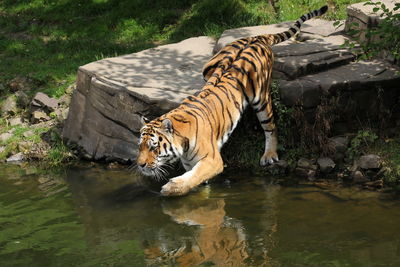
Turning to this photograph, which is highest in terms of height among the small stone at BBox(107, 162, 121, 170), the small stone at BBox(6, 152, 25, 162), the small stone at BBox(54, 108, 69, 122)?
the small stone at BBox(54, 108, 69, 122)

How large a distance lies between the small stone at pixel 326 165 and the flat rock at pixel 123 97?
173cm

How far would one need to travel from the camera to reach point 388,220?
6301 millimetres

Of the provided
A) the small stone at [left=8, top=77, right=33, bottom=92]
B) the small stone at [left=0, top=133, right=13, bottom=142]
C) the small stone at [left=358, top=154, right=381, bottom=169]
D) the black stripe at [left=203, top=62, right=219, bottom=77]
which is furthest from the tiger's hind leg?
the small stone at [left=8, top=77, right=33, bottom=92]

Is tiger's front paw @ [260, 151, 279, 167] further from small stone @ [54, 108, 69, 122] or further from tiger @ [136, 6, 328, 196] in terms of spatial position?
small stone @ [54, 108, 69, 122]

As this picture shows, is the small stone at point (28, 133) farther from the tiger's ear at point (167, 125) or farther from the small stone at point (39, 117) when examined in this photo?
the tiger's ear at point (167, 125)

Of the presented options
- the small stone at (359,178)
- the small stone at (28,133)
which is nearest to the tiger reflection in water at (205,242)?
the small stone at (359,178)

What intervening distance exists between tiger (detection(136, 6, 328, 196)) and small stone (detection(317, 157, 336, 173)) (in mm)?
530

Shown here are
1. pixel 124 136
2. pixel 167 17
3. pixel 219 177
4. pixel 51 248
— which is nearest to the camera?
pixel 51 248

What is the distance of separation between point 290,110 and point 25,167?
3460 mm

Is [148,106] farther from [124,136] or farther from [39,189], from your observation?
[39,189]

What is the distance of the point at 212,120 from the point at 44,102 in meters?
3.78

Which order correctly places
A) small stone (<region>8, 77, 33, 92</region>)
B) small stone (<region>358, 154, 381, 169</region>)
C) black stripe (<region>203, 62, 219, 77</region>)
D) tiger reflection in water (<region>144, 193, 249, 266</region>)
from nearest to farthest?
tiger reflection in water (<region>144, 193, 249, 266</region>) < small stone (<region>358, 154, 381, 169</region>) < black stripe (<region>203, 62, 219, 77</region>) < small stone (<region>8, 77, 33, 92</region>)

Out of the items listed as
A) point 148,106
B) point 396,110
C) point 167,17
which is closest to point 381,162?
point 396,110

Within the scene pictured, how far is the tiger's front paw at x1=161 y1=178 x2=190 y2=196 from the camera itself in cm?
685
